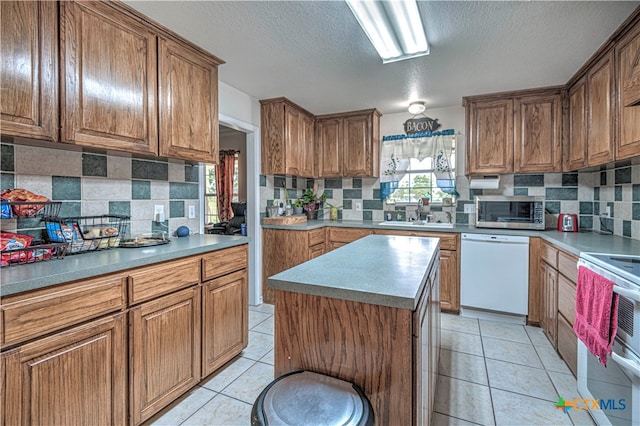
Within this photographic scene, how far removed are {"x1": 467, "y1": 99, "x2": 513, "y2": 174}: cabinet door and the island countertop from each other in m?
2.17

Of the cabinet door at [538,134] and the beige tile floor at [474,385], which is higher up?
the cabinet door at [538,134]

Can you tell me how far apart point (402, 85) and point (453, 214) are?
1765 mm

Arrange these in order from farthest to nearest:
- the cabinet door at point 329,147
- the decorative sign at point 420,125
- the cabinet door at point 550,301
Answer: the cabinet door at point 329,147
the decorative sign at point 420,125
the cabinet door at point 550,301

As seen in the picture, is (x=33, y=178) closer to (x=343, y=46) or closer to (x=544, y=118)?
(x=343, y=46)

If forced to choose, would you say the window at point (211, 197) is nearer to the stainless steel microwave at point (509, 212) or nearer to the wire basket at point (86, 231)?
the wire basket at point (86, 231)

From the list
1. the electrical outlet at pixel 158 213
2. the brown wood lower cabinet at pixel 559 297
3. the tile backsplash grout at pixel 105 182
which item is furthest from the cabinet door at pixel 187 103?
the brown wood lower cabinet at pixel 559 297

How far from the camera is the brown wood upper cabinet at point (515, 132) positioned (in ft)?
10.2

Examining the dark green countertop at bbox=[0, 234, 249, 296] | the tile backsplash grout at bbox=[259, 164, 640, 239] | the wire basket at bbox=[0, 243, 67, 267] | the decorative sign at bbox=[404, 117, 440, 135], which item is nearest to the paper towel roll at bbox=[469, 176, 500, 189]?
the tile backsplash grout at bbox=[259, 164, 640, 239]

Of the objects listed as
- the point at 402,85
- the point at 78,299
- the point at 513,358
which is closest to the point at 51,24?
the point at 78,299

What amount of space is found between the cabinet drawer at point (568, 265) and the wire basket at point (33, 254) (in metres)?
3.08

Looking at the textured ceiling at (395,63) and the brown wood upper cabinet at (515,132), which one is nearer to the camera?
the textured ceiling at (395,63)

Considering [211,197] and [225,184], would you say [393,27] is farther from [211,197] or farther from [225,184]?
[211,197]

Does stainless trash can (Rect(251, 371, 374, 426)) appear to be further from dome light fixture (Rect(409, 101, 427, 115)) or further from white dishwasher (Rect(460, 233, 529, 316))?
dome light fixture (Rect(409, 101, 427, 115))

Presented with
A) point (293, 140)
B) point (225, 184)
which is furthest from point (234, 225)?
point (293, 140)
